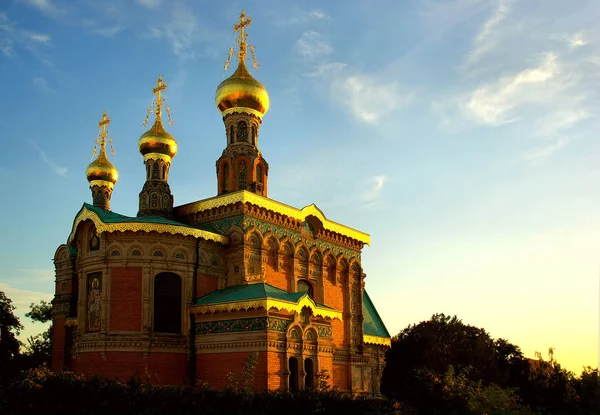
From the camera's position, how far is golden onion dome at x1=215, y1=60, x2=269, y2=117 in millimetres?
25672

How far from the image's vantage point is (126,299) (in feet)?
66.6

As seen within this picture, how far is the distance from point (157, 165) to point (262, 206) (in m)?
5.46

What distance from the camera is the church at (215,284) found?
19688 mm

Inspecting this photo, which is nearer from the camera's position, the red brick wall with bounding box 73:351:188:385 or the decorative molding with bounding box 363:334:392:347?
the red brick wall with bounding box 73:351:188:385

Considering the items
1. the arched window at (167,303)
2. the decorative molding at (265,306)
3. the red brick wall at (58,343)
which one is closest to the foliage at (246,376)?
the decorative molding at (265,306)

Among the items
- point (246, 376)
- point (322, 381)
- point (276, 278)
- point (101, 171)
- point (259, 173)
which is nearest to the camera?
point (246, 376)

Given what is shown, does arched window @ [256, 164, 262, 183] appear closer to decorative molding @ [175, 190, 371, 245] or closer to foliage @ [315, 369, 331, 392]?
decorative molding @ [175, 190, 371, 245]

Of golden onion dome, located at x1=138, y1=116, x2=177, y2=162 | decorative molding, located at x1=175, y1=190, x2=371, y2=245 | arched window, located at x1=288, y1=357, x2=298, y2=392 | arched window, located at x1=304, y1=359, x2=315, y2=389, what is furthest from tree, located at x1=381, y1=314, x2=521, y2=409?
golden onion dome, located at x1=138, y1=116, x2=177, y2=162

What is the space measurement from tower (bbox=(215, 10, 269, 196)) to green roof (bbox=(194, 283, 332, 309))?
16.2 feet

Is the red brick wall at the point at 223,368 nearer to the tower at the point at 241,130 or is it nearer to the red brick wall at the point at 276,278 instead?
the red brick wall at the point at 276,278

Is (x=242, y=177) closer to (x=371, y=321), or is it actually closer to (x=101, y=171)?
(x=371, y=321)

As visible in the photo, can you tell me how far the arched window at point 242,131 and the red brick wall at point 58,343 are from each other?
9.43 meters

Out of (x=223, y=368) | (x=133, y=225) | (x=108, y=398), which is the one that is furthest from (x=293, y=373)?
(x=108, y=398)

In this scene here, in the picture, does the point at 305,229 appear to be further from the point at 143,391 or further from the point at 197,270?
the point at 143,391
